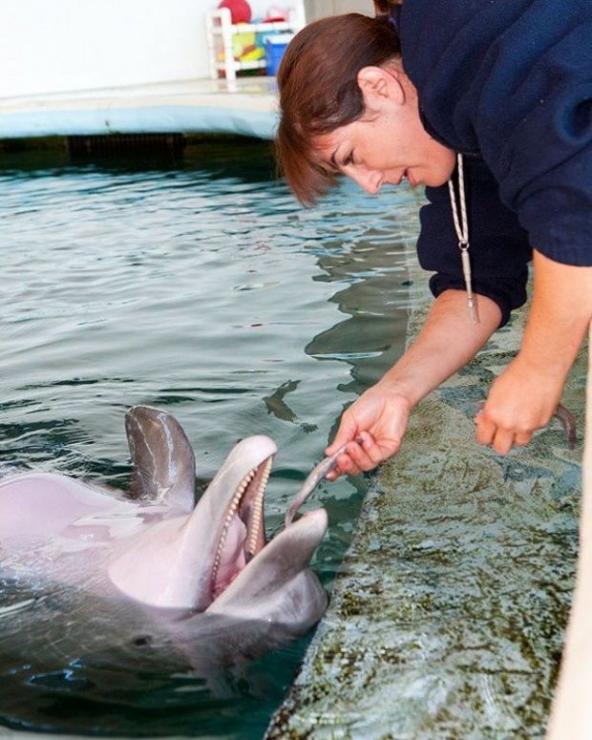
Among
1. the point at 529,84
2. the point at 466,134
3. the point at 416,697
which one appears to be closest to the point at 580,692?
the point at 416,697

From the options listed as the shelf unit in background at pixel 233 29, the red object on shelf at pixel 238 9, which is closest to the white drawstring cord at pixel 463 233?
the shelf unit in background at pixel 233 29

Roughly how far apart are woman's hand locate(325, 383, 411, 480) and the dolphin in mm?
263

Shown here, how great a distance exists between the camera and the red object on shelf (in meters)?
13.5

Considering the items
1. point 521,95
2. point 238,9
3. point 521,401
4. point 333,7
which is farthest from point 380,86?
point 333,7

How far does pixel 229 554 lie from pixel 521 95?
3.58ft

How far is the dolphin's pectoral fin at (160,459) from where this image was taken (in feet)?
8.69

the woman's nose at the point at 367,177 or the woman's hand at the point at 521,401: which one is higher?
the woman's nose at the point at 367,177

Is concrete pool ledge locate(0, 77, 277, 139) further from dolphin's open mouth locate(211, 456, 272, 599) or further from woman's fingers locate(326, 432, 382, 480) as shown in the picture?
dolphin's open mouth locate(211, 456, 272, 599)

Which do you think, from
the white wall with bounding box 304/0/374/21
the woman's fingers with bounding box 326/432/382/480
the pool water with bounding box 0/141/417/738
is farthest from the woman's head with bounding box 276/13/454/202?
the white wall with bounding box 304/0/374/21

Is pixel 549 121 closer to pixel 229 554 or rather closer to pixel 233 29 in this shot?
pixel 229 554

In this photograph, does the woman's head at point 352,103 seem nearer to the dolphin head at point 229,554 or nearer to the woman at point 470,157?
the woman at point 470,157

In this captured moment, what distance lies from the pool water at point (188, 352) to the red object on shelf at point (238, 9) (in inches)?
226

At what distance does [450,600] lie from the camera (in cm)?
219

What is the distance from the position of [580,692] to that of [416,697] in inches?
30.0
